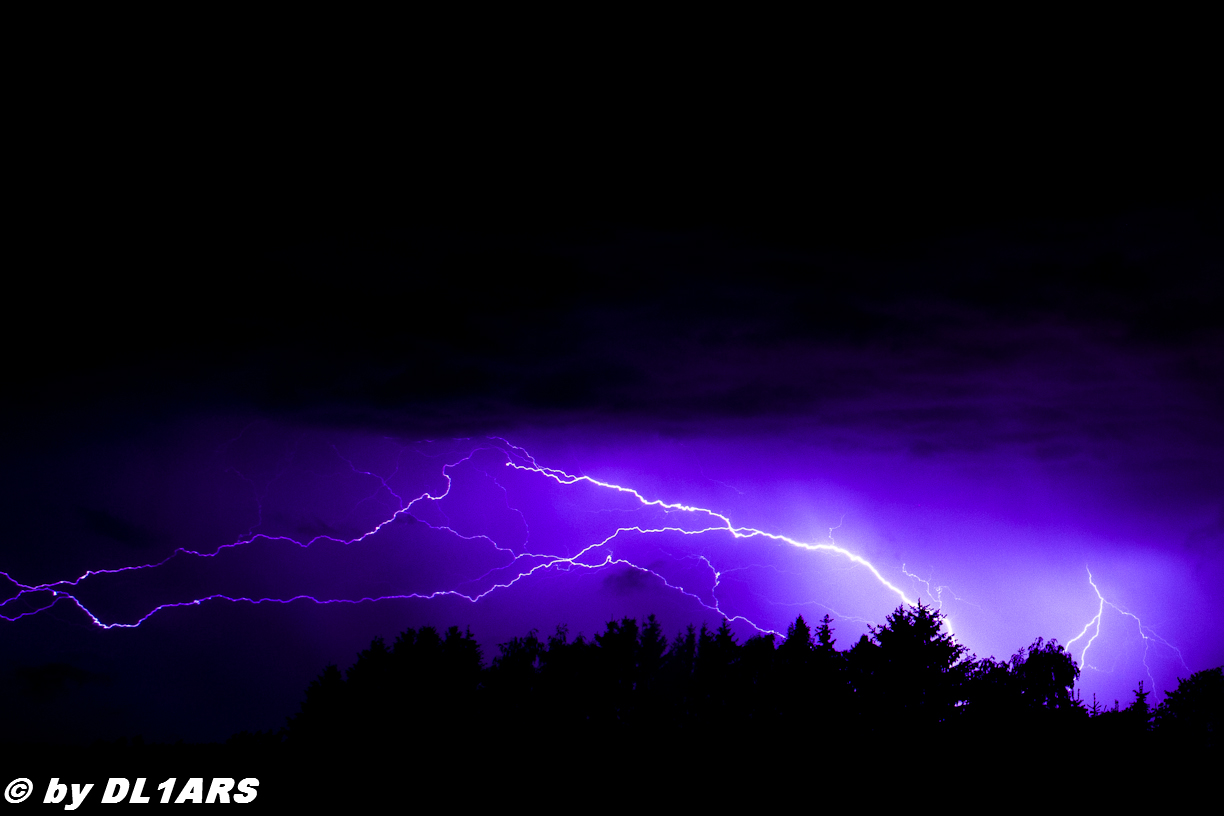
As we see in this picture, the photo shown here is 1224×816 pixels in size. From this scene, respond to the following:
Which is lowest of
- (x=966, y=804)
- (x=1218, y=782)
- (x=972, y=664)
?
(x=966, y=804)

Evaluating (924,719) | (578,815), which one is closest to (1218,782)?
(924,719)

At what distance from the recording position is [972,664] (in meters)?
13.8

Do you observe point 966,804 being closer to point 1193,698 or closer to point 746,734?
point 746,734

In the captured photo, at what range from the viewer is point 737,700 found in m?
16.6

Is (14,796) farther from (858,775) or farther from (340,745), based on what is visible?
(858,775)

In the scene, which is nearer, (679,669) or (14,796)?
(14,796)

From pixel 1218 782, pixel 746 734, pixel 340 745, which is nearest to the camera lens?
pixel 1218 782

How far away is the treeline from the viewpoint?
10477 millimetres

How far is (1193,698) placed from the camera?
67.0ft

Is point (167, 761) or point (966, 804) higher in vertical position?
point (966, 804)

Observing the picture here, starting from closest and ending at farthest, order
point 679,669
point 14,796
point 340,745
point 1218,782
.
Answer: point 14,796
point 1218,782
point 340,745
point 679,669

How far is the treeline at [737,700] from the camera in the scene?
412 inches

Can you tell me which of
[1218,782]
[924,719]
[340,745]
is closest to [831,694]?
[924,719]

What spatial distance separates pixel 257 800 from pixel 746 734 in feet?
25.8
